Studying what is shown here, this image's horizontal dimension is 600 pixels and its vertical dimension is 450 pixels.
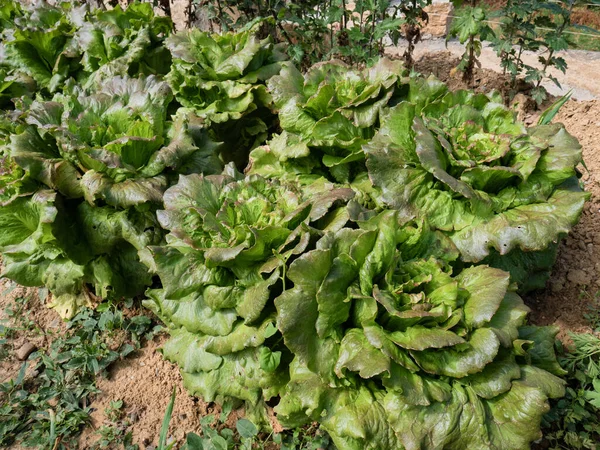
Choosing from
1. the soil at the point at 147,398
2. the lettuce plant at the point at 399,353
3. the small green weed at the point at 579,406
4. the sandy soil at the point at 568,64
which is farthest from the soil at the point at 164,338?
the sandy soil at the point at 568,64

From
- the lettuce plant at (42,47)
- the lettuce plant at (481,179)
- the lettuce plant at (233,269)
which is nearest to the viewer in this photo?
the lettuce plant at (233,269)

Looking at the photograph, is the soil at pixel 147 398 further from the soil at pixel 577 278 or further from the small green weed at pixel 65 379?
the soil at pixel 577 278

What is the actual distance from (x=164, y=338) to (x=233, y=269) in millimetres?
1068

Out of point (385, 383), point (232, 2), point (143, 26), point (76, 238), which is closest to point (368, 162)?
point (385, 383)

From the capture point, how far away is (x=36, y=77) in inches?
155

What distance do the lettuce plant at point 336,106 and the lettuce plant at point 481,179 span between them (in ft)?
0.68

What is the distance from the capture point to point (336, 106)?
8.87 ft

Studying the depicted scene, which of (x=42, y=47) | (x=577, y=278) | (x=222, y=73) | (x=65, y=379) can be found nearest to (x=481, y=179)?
(x=577, y=278)

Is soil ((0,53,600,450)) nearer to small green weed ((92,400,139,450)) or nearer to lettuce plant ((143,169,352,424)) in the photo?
small green weed ((92,400,139,450))

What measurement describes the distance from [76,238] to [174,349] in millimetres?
970

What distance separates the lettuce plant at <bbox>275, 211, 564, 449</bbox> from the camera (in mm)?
1750

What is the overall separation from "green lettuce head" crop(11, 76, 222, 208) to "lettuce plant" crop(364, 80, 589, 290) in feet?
3.85

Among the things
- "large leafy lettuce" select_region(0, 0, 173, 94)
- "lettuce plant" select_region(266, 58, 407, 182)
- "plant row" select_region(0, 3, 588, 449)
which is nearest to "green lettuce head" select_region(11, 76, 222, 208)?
"plant row" select_region(0, 3, 588, 449)

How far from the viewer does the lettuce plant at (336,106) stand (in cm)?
265
